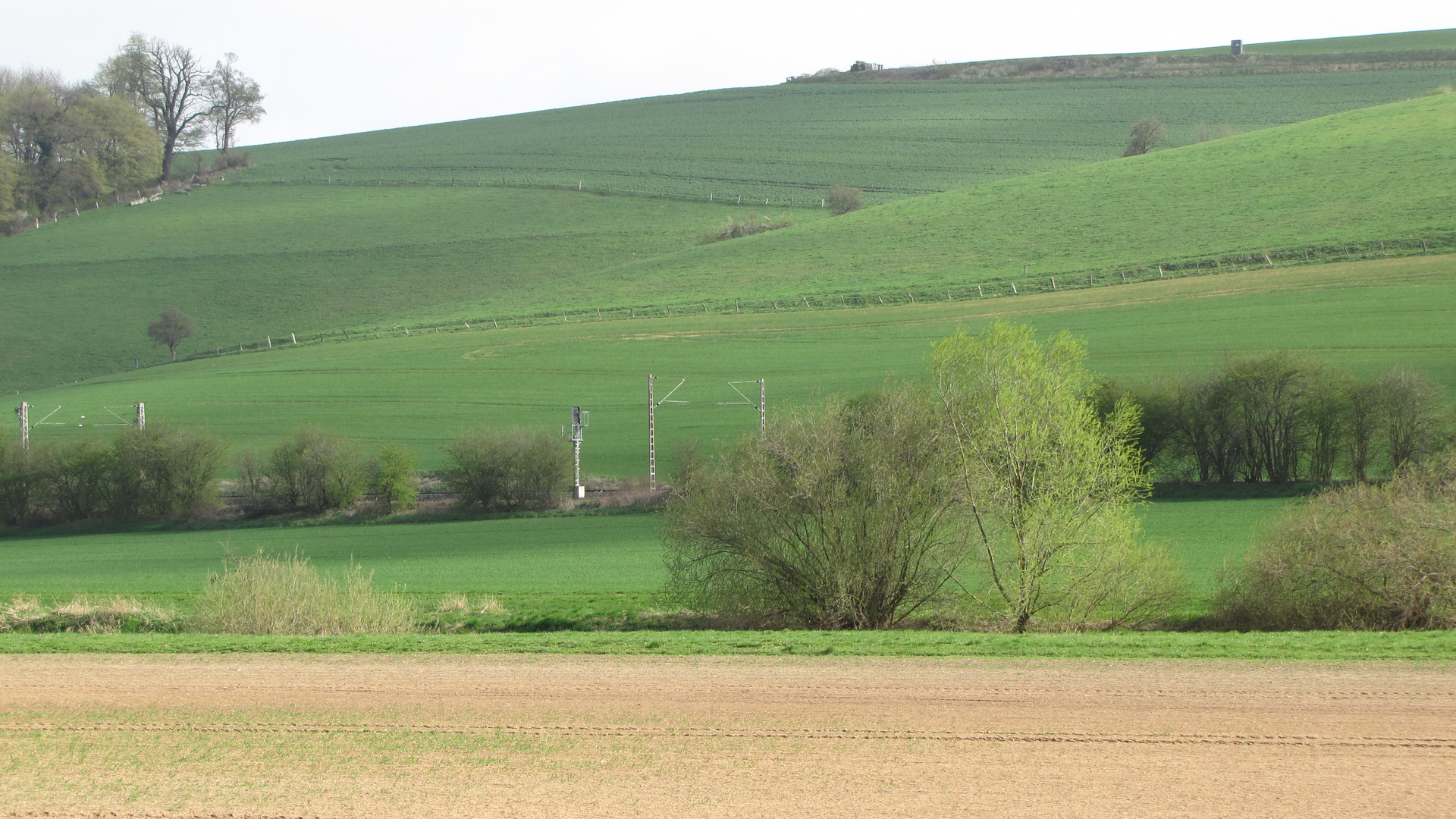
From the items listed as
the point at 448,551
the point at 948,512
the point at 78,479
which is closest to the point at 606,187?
the point at 78,479

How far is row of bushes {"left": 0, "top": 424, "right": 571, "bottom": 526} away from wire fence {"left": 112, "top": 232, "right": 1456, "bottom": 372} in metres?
26.1

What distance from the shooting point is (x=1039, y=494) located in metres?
19.6

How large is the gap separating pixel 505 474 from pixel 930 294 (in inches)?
1209

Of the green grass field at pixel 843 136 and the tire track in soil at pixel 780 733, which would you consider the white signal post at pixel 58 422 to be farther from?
the green grass field at pixel 843 136

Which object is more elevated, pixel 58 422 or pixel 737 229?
A: pixel 737 229

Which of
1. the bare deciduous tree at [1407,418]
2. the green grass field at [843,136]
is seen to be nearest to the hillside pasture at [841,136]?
the green grass field at [843,136]

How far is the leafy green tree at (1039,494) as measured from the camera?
19.3 meters

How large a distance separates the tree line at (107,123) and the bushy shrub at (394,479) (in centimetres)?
6946

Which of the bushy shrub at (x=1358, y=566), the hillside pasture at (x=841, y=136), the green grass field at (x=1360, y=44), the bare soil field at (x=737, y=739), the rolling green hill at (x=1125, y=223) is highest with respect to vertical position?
the green grass field at (x=1360, y=44)

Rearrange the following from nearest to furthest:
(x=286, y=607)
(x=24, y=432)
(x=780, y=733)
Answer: (x=780, y=733), (x=286, y=607), (x=24, y=432)

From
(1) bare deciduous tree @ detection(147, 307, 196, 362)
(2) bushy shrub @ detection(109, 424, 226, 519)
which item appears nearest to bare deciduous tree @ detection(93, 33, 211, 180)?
(1) bare deciduous tree @ detection(147, 307, 196, 362)

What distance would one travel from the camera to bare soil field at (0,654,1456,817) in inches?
391

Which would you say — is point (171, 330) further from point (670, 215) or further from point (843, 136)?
point (843, 136)

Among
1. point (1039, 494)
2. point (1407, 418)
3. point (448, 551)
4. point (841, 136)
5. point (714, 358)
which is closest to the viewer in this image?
point (1039, 494)
